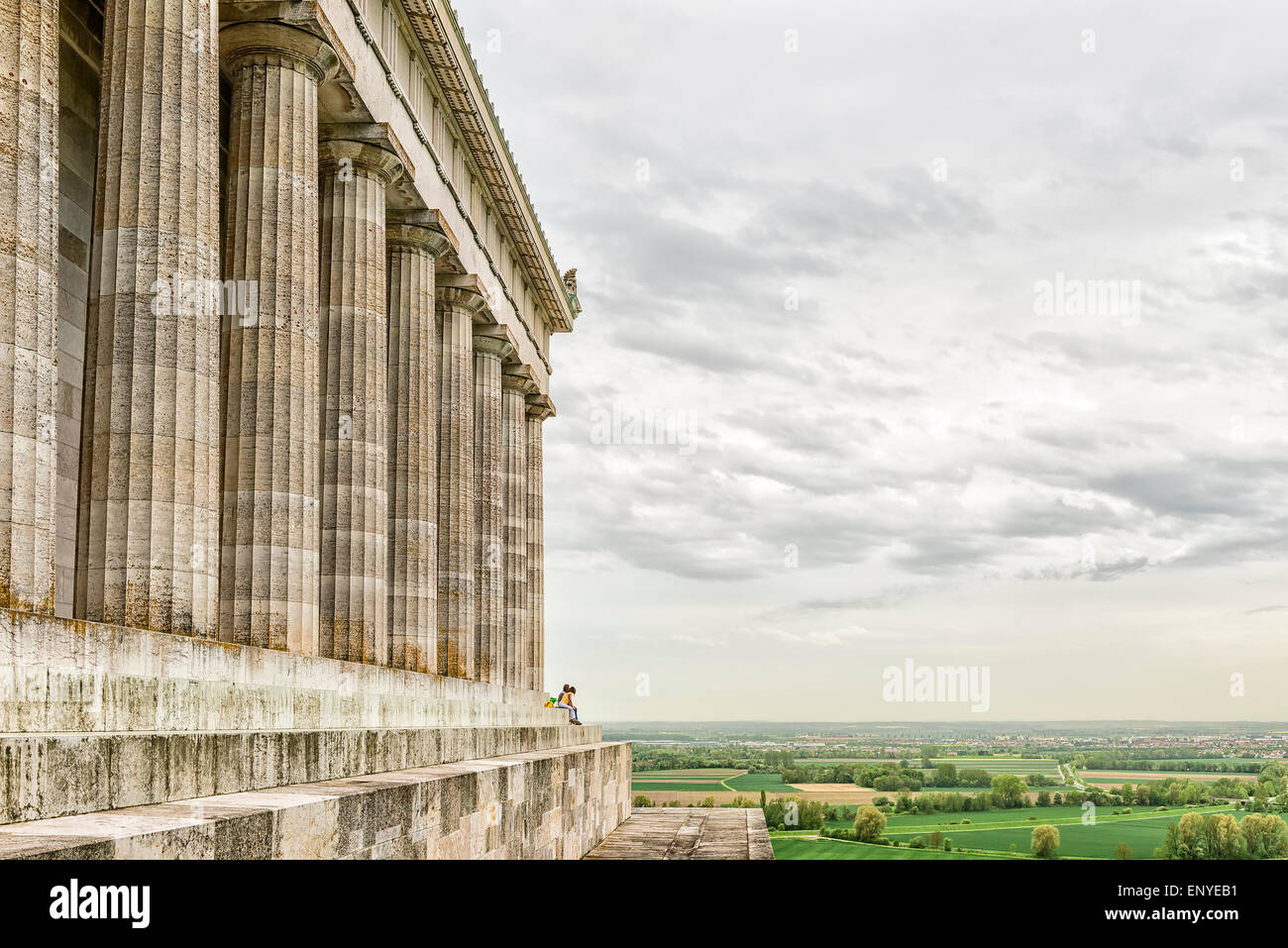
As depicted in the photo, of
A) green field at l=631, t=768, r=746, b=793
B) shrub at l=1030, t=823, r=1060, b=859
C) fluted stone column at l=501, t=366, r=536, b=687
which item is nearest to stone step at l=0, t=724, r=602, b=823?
fluted stone column at l=501, t=366, r=536, b=687

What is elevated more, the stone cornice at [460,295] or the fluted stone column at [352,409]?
the stone cornice at [460,295]

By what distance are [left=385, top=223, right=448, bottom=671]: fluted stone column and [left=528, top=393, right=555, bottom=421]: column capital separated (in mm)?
20205

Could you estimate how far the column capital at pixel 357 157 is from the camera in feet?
95.4

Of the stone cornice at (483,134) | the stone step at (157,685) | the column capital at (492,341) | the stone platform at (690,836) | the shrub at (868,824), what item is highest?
the stone cornice at (483,134)

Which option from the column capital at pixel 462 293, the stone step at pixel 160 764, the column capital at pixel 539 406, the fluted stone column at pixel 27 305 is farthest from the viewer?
the column capital at pixel 539 406

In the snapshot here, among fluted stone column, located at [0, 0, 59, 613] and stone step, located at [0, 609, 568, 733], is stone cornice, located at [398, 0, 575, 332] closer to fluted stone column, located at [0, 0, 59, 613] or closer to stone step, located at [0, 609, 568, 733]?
stone step, located at [0, 609, 568, 733]

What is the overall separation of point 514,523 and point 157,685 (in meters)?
38.9

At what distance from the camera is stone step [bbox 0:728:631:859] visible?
7414 millimetres

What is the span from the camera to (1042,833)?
91875mm

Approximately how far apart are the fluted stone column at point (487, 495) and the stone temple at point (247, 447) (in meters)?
4.79

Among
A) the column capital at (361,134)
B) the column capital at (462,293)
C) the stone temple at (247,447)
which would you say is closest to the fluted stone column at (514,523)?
the column capital at (462,293)

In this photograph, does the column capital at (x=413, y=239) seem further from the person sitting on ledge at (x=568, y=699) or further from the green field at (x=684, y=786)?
the green field at (x=684, y=786)

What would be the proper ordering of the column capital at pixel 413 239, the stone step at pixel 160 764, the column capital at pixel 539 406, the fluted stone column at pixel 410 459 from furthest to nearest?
the column capital at pixel 539 406 → the column capital at pixel 413 239 → the fluted stone column at pixel 410 459 → the stone step at pixel 160 764

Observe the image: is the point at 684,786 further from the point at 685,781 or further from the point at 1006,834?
the point at 1006,834
